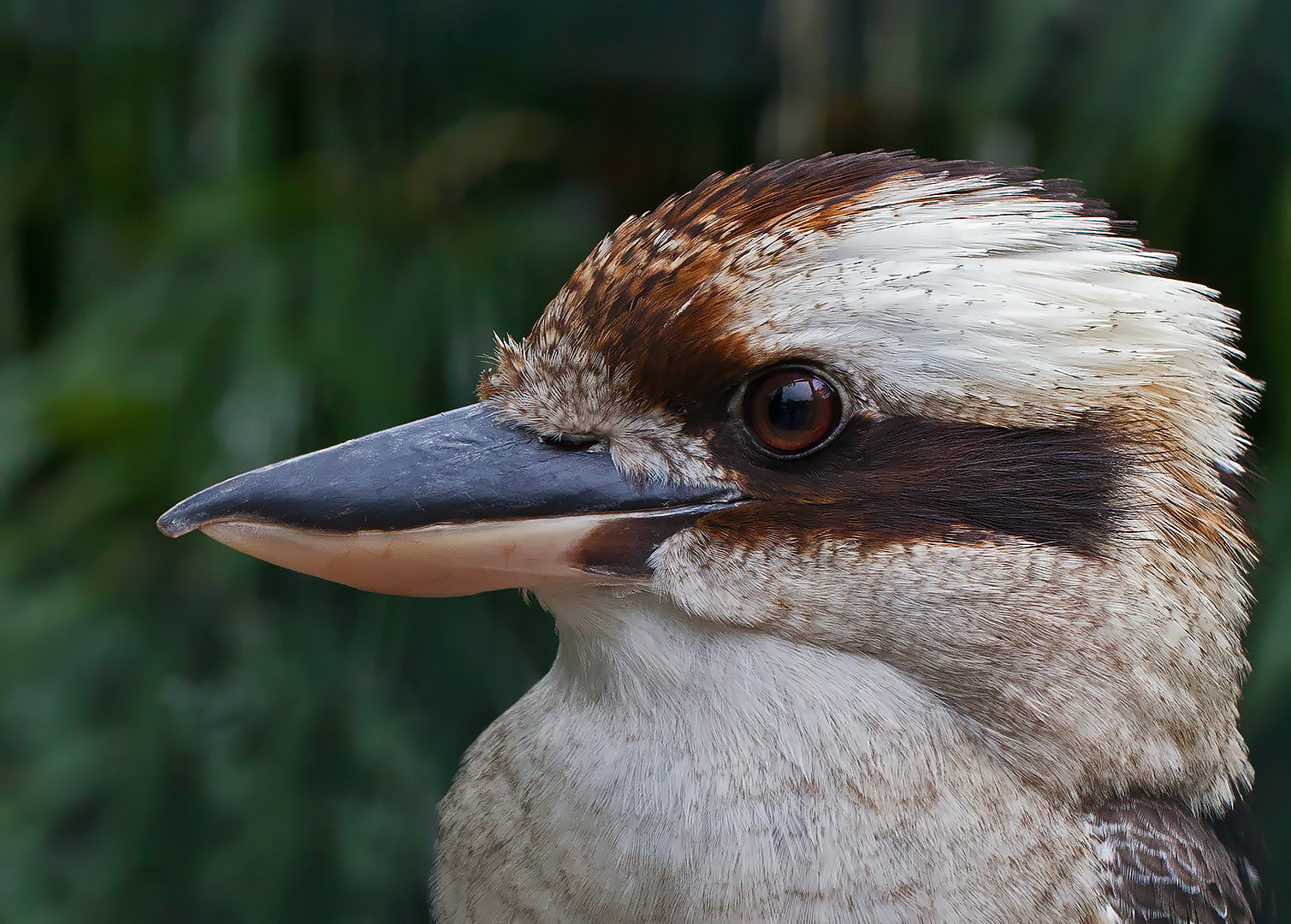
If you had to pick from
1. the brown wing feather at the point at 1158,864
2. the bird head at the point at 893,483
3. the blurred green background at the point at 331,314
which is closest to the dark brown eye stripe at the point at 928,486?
the bird head at the point at 893,483

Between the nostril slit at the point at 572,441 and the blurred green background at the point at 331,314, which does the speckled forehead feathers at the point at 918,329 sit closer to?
the nostril slit at the point at 572,441

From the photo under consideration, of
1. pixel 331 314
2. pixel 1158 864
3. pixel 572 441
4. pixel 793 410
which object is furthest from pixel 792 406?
pixel 331 314

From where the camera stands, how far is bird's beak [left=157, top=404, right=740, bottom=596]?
671 millimetres

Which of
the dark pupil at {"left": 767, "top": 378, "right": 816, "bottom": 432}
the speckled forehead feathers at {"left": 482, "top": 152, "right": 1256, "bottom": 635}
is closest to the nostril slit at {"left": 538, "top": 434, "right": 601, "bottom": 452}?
the speckled forehead feathers at {"left": 482, "top": 152, "right": 1256, "bottom": 635}

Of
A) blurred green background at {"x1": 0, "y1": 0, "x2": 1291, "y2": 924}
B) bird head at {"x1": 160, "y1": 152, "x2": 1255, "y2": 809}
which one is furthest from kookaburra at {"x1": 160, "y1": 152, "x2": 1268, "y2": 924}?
blurred green background at {"x1": 0, "y1": 0, "x2": 1291, "y2": 924}

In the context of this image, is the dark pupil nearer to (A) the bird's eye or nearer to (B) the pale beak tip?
(A) the bird's eye

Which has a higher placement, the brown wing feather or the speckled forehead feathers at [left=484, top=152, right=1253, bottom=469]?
the speckled forehead feathers at [left=484, top=152, right=1253, bottom=469]

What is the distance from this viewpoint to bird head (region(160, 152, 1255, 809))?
0.66 m

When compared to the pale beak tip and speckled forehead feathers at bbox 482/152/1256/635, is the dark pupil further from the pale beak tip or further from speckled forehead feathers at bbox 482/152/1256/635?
the pale beak tip

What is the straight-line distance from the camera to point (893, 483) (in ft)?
2.21

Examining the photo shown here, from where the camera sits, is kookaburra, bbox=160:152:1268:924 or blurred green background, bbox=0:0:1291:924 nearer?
kookaburra, bbox=160:152:1268:924

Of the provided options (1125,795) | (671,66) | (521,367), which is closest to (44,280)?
(671,66)

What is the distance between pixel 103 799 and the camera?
1457mm

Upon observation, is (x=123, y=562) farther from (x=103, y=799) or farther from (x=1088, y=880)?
(x=1088, y=880)
